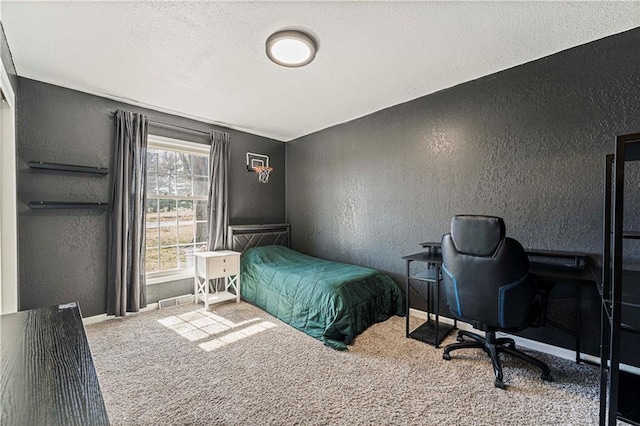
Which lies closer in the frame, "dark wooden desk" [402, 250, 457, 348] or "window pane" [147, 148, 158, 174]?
"dark wooden desk" [402, 250, 457, 348]

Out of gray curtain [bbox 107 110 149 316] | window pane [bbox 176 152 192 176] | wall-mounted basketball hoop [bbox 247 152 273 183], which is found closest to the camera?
→ gray curtain [bbox 107 110 149 316]

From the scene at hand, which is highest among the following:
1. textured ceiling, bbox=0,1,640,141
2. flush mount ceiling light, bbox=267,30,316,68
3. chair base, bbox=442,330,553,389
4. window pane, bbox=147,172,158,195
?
textured ceiling, bbox=0,1,640,141

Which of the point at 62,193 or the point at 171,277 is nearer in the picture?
the point at 62,193

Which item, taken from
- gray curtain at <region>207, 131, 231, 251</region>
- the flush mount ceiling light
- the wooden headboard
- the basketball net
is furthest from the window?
the flush mount ceiling light

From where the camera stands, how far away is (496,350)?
2.03 meters

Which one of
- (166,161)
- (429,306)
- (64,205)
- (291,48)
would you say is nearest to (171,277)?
(64,205)

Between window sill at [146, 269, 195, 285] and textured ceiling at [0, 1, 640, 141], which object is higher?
textured ceiling at [0, 1, 640, 141]

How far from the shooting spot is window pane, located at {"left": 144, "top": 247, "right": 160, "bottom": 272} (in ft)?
11.0

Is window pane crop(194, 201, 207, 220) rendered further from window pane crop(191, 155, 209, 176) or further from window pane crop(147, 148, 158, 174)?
window pane crop(147, 148, 158, 174)

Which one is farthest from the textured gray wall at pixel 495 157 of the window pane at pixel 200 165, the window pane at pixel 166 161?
the window pane at pixel 166 161

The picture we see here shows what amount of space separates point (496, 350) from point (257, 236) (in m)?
3.19

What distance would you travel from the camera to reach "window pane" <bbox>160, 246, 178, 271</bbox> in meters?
3.48

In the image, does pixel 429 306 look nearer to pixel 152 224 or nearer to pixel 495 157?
pixel 495 157

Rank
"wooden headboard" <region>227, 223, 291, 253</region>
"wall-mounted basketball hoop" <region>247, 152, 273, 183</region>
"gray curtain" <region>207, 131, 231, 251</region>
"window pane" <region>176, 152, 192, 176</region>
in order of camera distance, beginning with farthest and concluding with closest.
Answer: "wall-mounted basketball hoop" <region>247, 152, 273, 183</region>, "wooden headboard" <region>227, 223, 291, 253</region>, "gray curtain" <region>207, 131, 231, 251</region>, "window pane" <region>176, 152, 192, 176</region>
